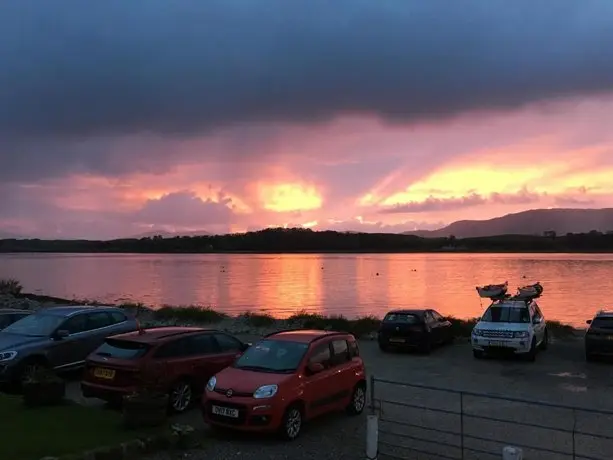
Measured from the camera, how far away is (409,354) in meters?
22.1

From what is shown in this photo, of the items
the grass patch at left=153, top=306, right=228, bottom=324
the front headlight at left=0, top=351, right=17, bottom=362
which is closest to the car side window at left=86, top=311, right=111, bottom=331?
the front headlight at left=0, top=351, right=17, bottom=362

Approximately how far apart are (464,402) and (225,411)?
6.08 metres

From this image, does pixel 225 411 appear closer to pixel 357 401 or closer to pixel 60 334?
pixel 357 401

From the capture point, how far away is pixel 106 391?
11.4 meters

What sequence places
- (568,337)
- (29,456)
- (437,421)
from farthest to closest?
1. (568,337)
2. (437,421)
3. (29,456)

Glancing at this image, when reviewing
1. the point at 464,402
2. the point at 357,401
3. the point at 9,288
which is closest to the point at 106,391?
→ the point at 357,401

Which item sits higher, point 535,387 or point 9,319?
point 9,319

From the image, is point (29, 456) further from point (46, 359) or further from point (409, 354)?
point (409, 354)

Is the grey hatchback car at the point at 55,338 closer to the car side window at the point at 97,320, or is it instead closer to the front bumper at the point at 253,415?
the car side window at the point at 97,320

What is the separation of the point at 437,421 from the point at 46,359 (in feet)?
28.2

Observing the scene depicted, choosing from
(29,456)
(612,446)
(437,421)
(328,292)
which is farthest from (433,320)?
(328,292)

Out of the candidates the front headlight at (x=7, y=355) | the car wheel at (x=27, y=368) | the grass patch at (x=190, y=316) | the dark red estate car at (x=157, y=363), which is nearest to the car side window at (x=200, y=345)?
the dark red estate car at (x=157, y=363)

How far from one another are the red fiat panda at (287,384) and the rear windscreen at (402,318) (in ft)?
32.9

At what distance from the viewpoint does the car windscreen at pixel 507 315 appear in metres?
21.3
